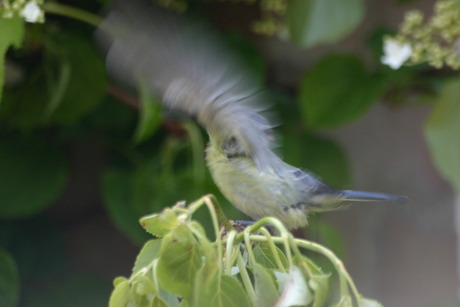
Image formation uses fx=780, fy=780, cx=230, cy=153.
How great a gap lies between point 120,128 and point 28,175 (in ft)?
0.55

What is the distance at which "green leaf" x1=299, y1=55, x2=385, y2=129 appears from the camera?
115cm

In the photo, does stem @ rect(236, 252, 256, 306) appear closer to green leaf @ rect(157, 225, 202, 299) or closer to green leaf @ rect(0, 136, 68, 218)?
green leaf @ rect(157, 225, 202, 299)

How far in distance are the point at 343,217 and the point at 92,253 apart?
46 cm

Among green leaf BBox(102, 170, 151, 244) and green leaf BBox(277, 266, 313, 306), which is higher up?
green leaf BBox(277, 266, 313, 306)

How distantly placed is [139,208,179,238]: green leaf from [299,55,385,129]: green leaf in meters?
0.72

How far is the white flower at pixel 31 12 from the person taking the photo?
0.78 meters

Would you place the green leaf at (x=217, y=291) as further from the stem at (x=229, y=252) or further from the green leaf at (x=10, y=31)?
the green leaf at (x=10, y=31)

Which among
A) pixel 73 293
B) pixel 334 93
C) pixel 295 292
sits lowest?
pixel 73 293

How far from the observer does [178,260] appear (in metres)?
0.42

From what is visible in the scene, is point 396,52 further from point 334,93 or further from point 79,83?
point 79,83

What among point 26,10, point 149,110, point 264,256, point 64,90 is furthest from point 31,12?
point 264,256

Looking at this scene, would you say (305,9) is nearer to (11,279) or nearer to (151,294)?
(11,279)

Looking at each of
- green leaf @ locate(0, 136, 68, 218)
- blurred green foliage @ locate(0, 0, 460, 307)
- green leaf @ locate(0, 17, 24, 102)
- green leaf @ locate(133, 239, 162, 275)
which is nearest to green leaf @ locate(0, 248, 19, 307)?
blurred green foliage @ locate(0, 0, 460, 307)

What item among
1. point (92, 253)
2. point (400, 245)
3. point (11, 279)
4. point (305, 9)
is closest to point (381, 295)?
point (400, 245)
